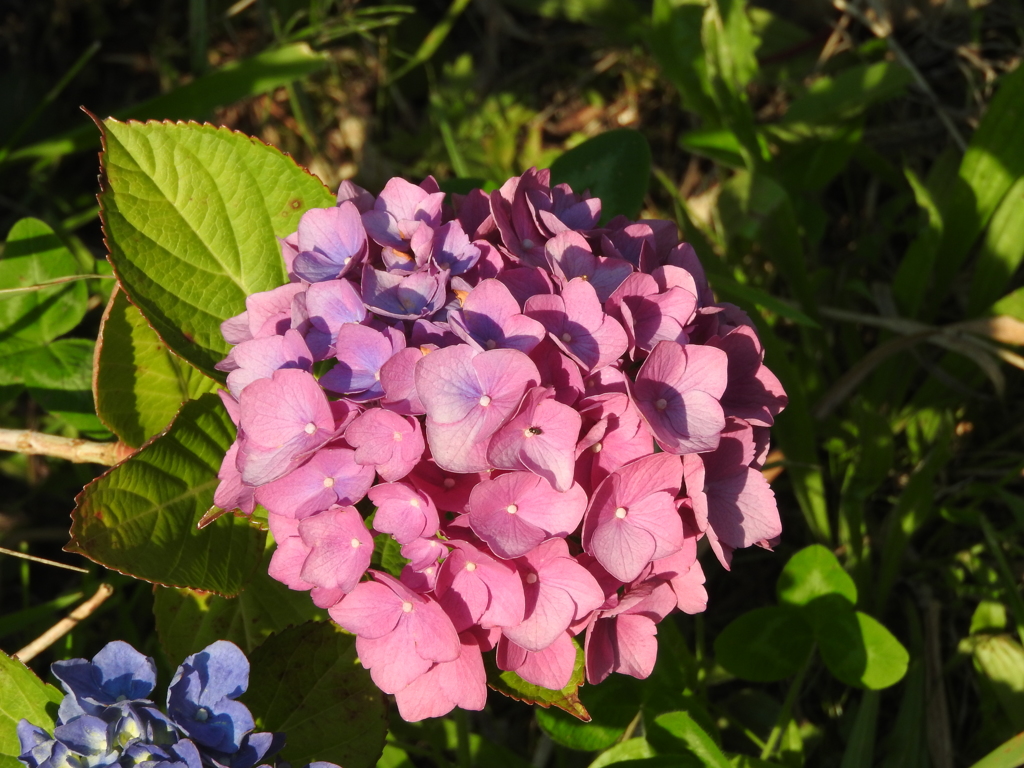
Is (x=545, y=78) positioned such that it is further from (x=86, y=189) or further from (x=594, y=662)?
(x=594, y=662)

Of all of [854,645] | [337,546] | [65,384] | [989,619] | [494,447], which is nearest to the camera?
[494,447]

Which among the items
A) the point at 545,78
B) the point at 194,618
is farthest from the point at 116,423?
the point at 545,78

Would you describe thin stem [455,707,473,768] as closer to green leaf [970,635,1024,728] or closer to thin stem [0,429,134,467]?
thin stem [0,429,134,467]

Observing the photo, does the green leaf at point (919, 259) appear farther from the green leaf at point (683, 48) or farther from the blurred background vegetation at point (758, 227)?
the green leaf at point (683, 48)

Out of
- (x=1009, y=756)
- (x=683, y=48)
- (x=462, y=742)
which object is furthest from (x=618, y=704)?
(x=683, y=48)

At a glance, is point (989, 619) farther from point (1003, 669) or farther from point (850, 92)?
point (850, 92)

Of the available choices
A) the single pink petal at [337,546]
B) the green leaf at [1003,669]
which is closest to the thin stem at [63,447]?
the single pink petal at [337,546]

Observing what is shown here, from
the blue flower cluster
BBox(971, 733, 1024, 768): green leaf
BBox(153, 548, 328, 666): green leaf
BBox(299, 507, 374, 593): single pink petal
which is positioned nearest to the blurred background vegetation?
BBox(971, 733, 1024, 768): green leaf

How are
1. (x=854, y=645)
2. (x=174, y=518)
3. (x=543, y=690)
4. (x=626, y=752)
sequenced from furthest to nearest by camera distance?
(x=854, y=645) → (x=626, y=752) → (x=174, y=518) → (x=543, y=690)
